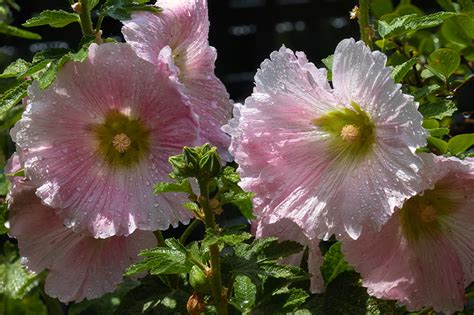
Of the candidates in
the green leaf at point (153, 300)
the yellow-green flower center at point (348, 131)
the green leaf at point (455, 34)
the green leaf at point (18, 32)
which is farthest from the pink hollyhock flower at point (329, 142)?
the green leaf at point (18, 32)

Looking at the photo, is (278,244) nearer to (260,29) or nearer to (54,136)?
(54,136)

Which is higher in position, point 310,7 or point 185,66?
point 185,66

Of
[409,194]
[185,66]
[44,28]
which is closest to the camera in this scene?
[409,194]

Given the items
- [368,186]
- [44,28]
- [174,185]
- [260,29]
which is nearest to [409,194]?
[368,186]

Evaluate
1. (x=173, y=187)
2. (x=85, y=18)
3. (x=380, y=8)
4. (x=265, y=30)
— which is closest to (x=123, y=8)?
Result: (x=85, y=18)

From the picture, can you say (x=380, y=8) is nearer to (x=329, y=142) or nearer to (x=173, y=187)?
(x=329, y=142)

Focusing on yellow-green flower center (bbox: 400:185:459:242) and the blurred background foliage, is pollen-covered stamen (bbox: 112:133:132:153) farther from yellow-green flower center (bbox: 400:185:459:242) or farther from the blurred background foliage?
yellow-green flower center (bbox: 400:185:459:242)
